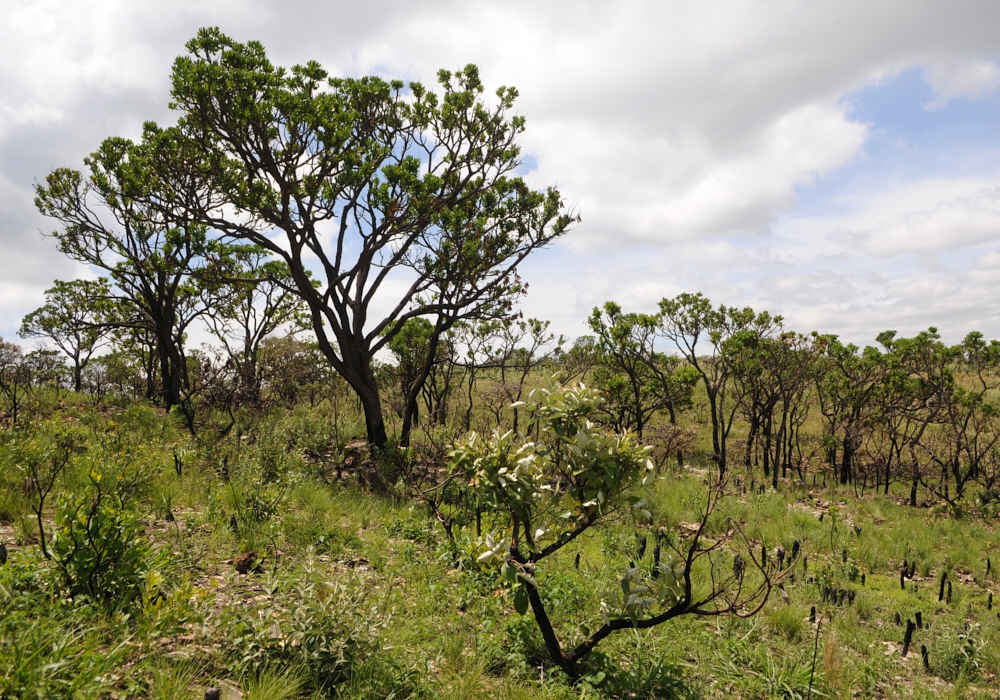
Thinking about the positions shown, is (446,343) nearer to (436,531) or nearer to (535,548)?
(436,531)

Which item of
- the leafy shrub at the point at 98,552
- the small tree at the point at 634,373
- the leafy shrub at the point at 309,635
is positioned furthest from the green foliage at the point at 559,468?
the small tree at the point at 634,373

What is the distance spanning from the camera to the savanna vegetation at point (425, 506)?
3918 mm

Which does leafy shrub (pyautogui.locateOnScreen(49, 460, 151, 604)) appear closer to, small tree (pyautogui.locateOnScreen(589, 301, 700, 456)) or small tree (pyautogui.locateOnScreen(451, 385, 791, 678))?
small tree (pyautogui.locateOnScreen(451, 385, 791, 678))

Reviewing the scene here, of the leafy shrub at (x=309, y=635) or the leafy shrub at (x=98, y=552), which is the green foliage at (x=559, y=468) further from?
the leafy shrub at (x=98, y=552)

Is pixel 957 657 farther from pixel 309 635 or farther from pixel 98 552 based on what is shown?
pixel 98 552

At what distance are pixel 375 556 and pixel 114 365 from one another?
93.1 ft

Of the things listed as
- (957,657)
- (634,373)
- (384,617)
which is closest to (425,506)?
(384,617)

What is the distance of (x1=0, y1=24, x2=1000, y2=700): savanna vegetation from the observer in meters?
3.92

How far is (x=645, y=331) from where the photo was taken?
20469 mm

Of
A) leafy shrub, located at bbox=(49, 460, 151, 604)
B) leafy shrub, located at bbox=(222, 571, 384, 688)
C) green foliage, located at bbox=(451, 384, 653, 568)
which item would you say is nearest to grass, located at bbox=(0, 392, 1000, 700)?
leafy shrub, located at bbox=(222, 571, 384, 688)

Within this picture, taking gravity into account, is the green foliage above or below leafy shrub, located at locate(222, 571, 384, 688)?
above

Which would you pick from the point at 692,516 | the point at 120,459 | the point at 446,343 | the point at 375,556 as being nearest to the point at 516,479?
the point at 375,556

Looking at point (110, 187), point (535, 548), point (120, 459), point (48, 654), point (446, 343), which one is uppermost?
point (110, 187)

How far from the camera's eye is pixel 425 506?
9289 mm
